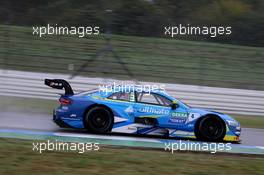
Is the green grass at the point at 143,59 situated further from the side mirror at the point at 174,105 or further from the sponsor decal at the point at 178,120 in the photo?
the sponsor decal at the point at 178,120

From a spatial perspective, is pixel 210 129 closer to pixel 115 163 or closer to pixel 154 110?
pixel 154 110

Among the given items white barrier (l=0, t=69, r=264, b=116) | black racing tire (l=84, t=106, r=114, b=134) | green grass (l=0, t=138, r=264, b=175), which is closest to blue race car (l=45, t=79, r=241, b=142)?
black racing tire (l=84, t=106, r=114, b=134)

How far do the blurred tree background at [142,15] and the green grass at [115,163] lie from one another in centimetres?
866

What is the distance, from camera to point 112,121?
1001cm

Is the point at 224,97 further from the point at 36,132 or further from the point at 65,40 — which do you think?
the point at 36,132

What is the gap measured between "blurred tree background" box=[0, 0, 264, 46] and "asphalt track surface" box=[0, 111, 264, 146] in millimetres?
4736

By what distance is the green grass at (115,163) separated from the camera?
649 cm

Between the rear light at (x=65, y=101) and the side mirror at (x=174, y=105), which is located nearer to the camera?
the rear light at (x=65, y=101)

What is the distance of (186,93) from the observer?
14.7 metres

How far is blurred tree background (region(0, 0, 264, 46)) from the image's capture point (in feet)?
54.3

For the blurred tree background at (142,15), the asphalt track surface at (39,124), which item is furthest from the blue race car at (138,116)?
the blurred tree background at (142,15)

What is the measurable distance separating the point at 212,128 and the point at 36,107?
5.37 meters

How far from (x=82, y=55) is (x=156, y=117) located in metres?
5.96

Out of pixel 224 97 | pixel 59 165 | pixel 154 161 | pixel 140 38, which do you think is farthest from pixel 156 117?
pixel 140 38
